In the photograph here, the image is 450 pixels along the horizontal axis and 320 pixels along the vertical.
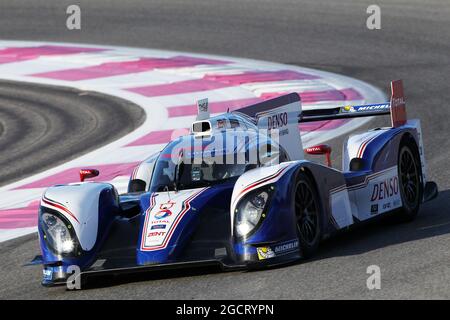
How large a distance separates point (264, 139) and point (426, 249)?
67.3 inches

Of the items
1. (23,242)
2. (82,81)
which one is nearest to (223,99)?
(82,81)

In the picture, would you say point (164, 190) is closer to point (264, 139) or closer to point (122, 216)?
point (122, 216)

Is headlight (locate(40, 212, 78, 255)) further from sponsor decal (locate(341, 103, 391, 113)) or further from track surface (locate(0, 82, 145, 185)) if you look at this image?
track surface (locate(0, 82, 145, 185))

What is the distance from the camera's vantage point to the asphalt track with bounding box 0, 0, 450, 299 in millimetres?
7055

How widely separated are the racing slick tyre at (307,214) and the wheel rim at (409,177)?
4.81ft

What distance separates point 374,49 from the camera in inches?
721

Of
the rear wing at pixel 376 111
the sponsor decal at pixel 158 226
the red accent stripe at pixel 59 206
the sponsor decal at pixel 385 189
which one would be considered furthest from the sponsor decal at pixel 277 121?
the red accent stripe at pixel 59 206

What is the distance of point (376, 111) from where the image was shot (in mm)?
10156

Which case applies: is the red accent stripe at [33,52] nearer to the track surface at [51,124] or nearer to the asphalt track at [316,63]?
the asphalt track at [316,63]

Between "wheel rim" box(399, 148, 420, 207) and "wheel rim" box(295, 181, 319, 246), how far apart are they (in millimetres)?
1502

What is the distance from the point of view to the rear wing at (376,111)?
977cm

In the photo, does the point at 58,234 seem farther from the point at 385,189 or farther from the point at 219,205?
the point at 385,189

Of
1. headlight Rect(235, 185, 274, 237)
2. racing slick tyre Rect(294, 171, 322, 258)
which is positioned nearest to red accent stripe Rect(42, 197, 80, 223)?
headlight Rect(235, 185, 274, 237)
